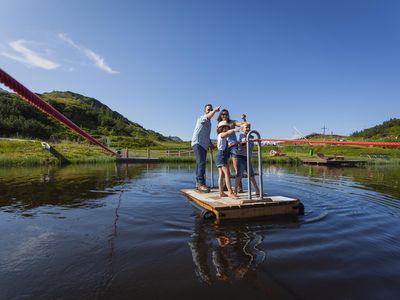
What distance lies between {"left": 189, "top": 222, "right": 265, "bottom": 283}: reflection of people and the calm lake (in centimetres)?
2

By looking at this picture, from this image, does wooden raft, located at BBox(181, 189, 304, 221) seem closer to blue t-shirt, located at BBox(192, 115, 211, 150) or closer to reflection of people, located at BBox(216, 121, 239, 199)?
reflection of people, located at BBox(216, 121, 239, 199)

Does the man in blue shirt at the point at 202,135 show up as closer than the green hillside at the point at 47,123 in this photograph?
Yes

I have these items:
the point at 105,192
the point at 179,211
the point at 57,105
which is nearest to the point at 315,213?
the point at 179,211

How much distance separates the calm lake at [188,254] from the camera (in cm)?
339

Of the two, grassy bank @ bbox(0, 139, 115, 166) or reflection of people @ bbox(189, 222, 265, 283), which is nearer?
reflection of people @ bbox(189, 222, 265, 283)

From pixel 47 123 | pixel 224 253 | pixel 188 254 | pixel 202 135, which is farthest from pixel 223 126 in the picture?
pixel 47 123

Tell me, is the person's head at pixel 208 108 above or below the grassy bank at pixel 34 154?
above

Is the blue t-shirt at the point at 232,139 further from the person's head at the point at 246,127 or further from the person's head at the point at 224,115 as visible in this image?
the person's head at the point at 246,127

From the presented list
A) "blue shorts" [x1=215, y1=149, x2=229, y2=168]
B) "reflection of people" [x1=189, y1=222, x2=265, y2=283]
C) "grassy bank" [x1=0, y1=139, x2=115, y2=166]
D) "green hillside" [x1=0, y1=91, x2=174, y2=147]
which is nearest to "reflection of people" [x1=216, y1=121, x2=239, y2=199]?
"blue shorts" [x1=215, y1=149, x2=229, y2=168]

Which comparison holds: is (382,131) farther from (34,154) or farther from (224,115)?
A: (224,115)

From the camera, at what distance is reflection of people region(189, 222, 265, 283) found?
3818mm

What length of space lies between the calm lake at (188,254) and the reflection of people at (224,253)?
2 centimetres

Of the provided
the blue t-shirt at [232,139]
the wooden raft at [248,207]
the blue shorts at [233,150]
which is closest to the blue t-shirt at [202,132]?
the blue t-shirt at [232,139]

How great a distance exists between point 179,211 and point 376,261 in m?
4.55
